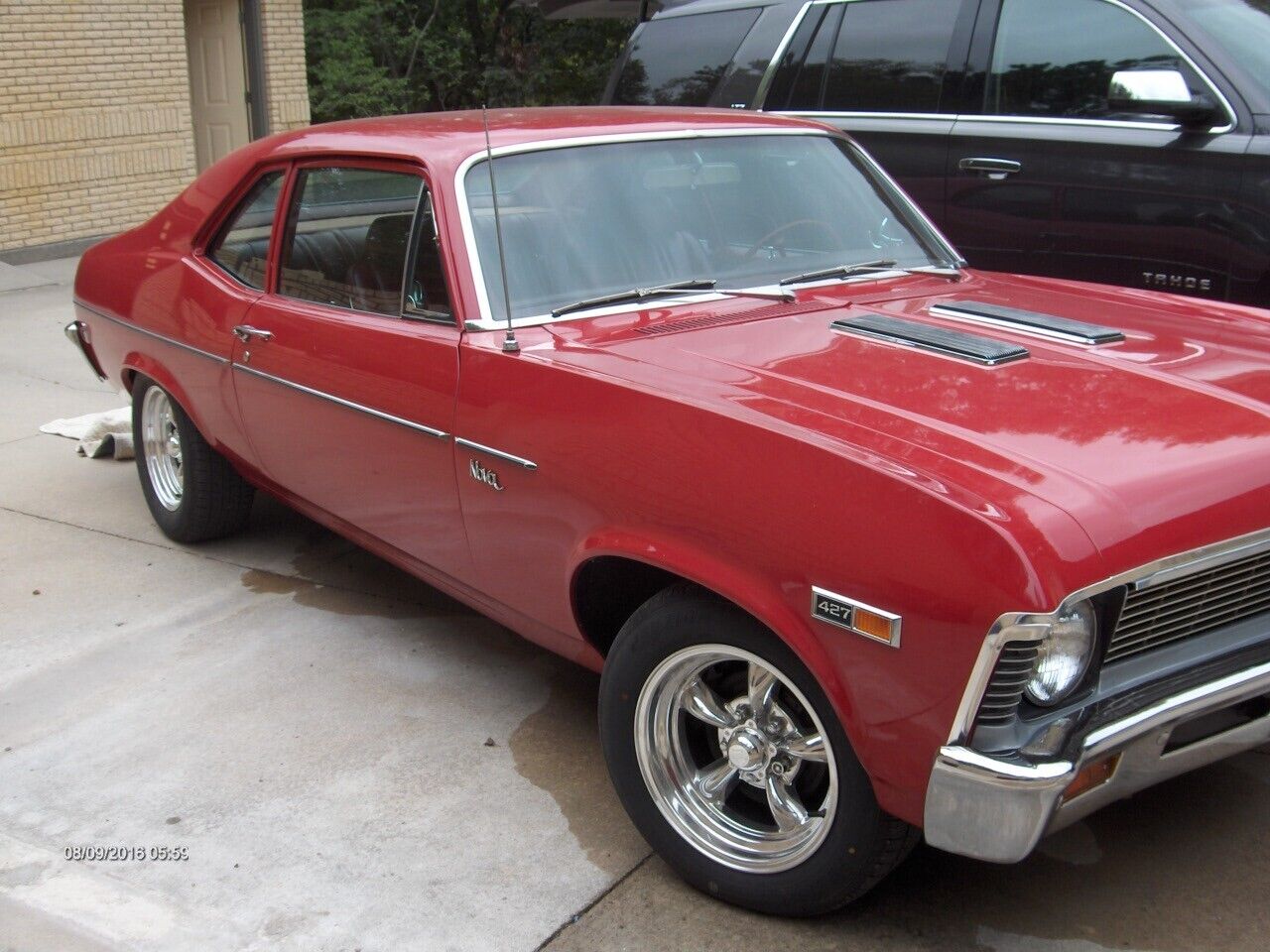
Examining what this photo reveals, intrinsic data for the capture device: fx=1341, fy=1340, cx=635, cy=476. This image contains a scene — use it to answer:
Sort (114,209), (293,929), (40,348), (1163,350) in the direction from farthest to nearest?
(114,209) < (40,348) < (1163,350) < (293,929)

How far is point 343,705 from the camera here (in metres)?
3.86

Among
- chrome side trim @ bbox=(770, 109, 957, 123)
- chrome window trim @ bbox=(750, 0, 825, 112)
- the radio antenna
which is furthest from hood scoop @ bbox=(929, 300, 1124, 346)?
chrome window trim @ bbox=(750, 0, 825, 112)

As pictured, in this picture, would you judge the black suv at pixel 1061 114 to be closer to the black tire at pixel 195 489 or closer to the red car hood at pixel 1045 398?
the red car hood at pixel 1045 398

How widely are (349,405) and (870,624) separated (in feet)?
6.26

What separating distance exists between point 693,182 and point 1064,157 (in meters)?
2.10

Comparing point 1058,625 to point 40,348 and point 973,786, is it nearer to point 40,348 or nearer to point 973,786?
point 973,786

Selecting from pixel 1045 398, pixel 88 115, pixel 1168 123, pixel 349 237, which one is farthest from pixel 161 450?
pixel 88 115

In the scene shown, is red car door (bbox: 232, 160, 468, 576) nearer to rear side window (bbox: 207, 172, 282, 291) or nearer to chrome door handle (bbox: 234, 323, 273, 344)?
chrome door handle (bbox: 234, 323, 273, 344)

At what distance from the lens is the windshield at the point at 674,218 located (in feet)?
11.5

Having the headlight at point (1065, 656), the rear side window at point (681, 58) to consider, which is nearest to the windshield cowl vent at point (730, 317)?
the headlight at point (1065, 656)

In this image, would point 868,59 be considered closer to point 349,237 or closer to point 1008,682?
point 349,237

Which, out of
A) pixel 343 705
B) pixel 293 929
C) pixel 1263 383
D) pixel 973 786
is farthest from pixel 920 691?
pixel 343 705

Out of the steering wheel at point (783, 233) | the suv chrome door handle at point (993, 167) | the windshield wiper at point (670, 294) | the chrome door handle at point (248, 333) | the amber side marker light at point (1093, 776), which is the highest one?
the suv chrome door handle at point (993, 167)

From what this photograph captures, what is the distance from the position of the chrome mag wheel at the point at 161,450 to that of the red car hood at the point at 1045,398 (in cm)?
238
